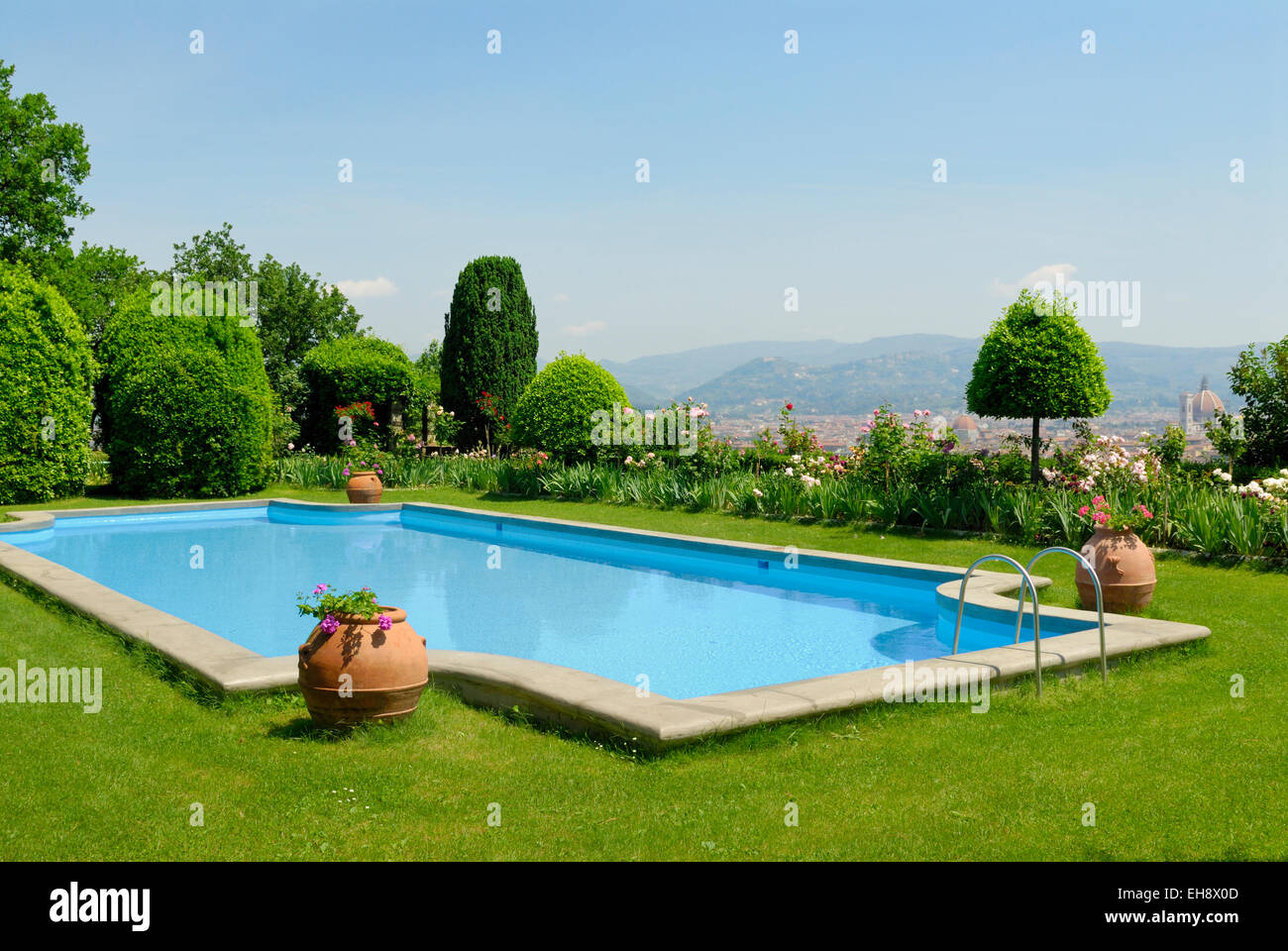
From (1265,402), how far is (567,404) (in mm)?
11563

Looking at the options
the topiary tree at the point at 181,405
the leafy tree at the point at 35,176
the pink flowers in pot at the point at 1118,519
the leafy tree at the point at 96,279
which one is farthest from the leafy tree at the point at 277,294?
the pink flowers in pot at the point at 1118,519

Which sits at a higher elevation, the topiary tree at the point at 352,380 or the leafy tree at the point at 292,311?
the leafy tree at the point at 292,311

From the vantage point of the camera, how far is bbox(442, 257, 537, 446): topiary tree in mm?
25094

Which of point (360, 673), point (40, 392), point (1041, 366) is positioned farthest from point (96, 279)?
point (360, 673)

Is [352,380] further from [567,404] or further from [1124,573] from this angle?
[1124,573]

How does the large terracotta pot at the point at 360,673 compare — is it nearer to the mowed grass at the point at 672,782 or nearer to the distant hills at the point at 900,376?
the mowed grass at the point at 672,782

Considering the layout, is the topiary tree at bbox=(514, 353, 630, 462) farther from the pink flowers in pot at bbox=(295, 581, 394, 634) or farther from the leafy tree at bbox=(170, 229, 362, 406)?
the leafy tree at bbox=(170, 229, 362, 406)

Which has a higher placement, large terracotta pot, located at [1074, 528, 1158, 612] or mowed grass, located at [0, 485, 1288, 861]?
large terracotta pot, located at [1074, 528, 1158, 612]

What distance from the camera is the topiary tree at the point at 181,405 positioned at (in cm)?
1883

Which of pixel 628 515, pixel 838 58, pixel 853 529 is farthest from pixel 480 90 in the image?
pixel 853 529

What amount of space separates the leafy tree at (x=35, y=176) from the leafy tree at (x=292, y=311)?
269 inches

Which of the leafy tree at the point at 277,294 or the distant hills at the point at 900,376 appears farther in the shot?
the distant hills at the point at 900,376

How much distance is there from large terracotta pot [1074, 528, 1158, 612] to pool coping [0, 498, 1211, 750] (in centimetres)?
33

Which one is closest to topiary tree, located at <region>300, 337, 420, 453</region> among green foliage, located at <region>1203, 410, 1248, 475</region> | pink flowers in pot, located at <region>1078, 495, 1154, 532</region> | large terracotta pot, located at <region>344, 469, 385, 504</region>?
large terracotta pot, located at <region>344, 469, 385, 504</region>
